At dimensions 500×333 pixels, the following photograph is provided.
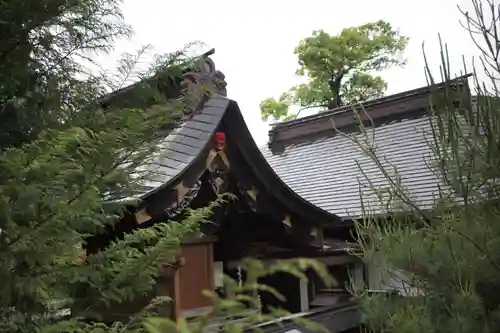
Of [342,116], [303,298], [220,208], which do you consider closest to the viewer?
[220,208]

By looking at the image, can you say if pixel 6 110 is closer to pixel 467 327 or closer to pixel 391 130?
pixel 467 327

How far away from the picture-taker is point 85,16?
6.82 ft

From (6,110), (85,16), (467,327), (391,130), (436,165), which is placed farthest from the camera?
(391,130)

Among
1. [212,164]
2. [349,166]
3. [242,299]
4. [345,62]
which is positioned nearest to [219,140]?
[212,164]

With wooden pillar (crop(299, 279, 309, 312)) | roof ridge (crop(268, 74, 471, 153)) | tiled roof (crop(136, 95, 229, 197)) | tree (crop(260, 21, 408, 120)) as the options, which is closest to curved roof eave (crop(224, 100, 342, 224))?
tiled roof (crop(136, 95, 229, 197))

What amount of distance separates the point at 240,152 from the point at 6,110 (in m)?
2.23

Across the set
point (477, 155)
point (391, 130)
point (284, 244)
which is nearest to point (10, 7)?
point (477, 155)

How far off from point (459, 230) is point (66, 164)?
1.98m

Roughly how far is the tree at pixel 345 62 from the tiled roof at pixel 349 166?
7.06 m

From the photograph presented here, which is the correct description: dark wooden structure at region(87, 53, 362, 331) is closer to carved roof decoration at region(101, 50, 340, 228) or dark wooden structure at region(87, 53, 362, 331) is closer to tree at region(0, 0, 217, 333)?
carved roof decoration at region(101, 50, 340, 228)

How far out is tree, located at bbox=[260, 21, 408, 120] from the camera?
16656 mm

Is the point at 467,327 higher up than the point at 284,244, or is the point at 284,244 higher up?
the point at 284,244

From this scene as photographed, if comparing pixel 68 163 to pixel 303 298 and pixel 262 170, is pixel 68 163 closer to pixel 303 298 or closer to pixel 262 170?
pixel 262 170

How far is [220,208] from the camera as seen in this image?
4043 mm
